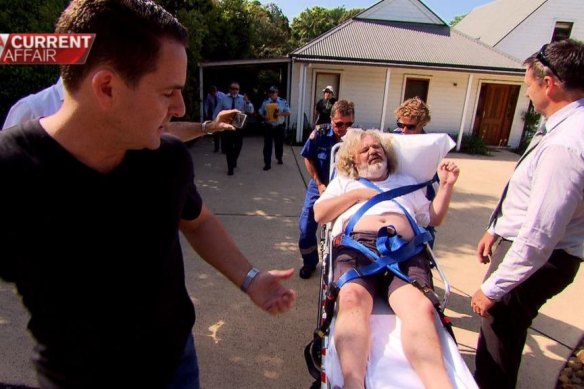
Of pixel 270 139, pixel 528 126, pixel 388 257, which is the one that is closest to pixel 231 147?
pixel 270 139

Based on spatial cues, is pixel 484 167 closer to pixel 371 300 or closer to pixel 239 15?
pixel 371 300

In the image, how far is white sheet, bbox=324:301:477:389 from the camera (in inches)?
70.0

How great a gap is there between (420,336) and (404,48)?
14341 mm

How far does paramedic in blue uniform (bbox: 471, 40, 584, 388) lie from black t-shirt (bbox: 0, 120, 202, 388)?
169cm

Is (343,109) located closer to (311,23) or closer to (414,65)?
(414,65)

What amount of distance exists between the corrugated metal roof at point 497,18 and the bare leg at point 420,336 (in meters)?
18.2

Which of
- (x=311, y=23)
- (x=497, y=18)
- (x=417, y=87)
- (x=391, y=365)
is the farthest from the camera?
(x=311, y=23)

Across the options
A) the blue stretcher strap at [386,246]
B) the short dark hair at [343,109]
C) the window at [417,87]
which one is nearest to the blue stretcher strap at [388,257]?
the blue stretcher strap at [386,246]

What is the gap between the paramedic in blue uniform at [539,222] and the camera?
6.07 feet

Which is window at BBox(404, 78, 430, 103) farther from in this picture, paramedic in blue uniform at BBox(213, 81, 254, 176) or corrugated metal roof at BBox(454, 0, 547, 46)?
paramedic in blue uniform at BBox(213, 81, 254, 176)

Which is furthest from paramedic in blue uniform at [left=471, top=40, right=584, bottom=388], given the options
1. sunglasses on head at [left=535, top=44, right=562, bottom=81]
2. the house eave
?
the house eave

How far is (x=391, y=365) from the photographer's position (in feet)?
6.11

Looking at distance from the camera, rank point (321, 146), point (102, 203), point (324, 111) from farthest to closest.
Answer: point (324, 111) < point (321, 146) < point (102, 203)

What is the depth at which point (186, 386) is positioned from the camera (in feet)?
4.80
